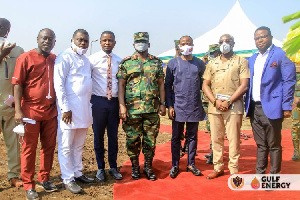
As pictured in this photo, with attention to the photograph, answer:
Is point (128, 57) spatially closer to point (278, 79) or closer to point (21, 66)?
point (21, 66)

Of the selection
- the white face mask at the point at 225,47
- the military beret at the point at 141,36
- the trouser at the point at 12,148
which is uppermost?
the military beret at the point at 141,36

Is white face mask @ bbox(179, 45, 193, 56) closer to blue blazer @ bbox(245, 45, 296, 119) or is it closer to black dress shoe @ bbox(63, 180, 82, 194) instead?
blue blazer @ bbox(245, 45, 296, 119)

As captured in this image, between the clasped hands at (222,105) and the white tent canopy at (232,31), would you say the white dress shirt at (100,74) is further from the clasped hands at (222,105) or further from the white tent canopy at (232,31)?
the white tent canopy at (232,31)

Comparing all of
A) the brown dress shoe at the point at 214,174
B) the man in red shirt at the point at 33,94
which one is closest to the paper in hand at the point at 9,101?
the man in red shirt at the point at 33,94

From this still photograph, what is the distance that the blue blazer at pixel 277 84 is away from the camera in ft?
11.4

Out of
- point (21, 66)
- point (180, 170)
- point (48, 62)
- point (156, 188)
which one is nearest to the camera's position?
point (21, 66)

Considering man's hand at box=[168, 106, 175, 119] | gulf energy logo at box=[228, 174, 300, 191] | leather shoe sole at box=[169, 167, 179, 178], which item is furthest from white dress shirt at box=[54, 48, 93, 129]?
gulf energy logo at box=[228, 174, 300, 191]

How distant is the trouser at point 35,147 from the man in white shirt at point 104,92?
622 mm

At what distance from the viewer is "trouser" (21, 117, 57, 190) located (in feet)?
10.9

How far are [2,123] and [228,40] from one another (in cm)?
323

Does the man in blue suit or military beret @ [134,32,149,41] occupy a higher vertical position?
military beret @ [134,32,149,41]

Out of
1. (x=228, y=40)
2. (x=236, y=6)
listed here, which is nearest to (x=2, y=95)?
(x=228, y=40)

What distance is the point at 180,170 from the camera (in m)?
4.36

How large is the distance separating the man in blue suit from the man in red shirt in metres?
2.58
